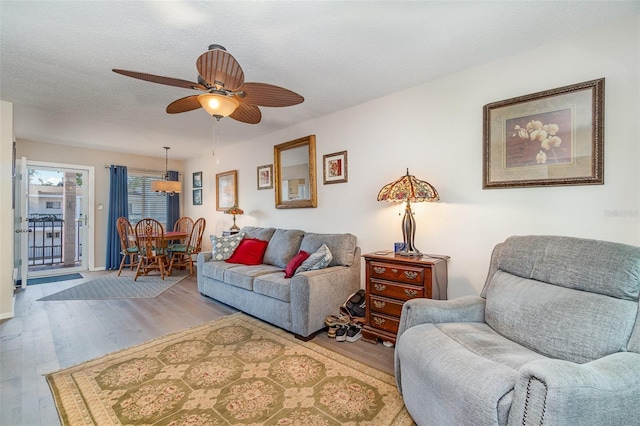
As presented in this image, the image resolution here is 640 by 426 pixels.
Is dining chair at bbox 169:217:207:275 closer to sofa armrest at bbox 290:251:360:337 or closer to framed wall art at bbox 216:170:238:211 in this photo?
framed wall art at bbox 216:170:238:211

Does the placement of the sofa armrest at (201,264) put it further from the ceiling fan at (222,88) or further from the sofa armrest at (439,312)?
the sofa armrest at (439,312)

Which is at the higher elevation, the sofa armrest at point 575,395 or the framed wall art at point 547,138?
the framed wall art at point 547,138

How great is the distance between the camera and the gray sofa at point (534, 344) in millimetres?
958

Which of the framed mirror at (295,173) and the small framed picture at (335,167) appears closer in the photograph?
the small framed picture at (335,167)

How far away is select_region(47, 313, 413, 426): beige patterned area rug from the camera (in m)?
1.60

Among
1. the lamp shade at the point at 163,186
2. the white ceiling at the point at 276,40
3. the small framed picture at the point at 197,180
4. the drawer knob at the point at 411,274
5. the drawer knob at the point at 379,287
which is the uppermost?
the white ceiling at the point at 276,40

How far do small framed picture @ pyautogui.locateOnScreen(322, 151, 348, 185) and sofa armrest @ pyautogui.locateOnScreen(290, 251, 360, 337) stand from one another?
1.16 metres

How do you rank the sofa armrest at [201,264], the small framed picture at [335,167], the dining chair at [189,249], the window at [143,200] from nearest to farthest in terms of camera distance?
the small framed picture at [335,167] → the sofa armrest at [201,264] → the dining chair at [189,249] → the window at [143,200]

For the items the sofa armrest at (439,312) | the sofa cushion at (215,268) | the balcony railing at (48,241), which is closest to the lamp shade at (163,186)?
the balcony railing at (48,241)

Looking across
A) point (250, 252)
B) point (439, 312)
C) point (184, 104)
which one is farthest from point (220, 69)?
point (250, 252)

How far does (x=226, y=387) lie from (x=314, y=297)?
989 mm

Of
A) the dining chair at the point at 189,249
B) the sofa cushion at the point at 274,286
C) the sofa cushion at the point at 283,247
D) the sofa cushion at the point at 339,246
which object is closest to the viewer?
the sofa cushion at the point at 274,286

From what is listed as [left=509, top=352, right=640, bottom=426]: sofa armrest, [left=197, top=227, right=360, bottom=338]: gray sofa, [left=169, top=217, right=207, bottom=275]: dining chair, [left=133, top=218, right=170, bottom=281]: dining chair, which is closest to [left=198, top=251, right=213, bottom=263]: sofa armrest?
[left=197, top=227, right=360, bottom=338]: gray sofa

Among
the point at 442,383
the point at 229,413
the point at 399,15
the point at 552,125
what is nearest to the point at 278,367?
the point at 229,413
